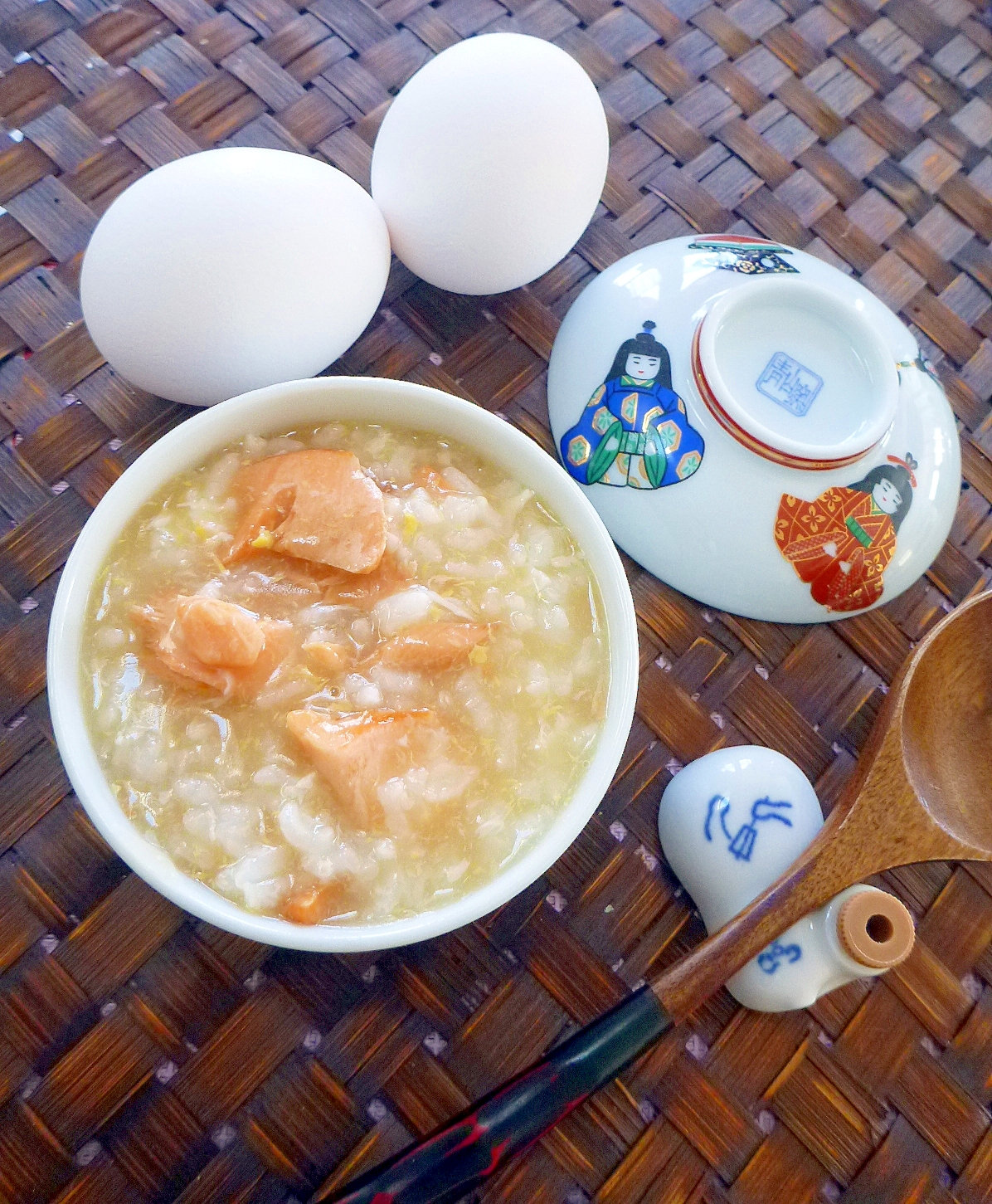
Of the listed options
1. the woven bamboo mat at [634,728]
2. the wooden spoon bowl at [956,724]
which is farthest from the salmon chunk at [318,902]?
the wooden spoon bowl at [956,724]

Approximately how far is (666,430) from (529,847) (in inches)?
16.6

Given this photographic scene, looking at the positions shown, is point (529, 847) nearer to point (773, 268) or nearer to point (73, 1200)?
point (73, 1200)

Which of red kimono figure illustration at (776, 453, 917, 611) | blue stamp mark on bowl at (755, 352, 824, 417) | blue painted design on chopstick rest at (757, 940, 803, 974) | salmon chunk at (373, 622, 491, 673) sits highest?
blue stamp mark on bowl at (755, 352, 824, 417)

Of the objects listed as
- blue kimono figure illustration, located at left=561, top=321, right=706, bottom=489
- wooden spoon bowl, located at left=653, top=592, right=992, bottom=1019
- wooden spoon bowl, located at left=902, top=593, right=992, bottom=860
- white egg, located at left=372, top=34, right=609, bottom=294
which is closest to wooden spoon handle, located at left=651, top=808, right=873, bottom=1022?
wooden spoon bowl, located at left=653, top=592, right=992, bottom=1019

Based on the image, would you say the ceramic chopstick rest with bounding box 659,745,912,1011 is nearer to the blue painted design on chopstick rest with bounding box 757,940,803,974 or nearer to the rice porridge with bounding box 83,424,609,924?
the blue painted design on chopstick rest with bounding box 757,940,803,974

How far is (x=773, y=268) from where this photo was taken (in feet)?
3.07

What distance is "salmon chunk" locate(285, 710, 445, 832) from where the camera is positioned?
69 cm

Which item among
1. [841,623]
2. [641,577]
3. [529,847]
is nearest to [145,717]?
[529,847]

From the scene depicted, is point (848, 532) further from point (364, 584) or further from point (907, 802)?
point (364, 584)

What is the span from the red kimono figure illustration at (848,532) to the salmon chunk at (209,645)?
1.63ft

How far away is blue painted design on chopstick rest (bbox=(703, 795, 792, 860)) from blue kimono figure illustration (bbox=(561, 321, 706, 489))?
30 cm

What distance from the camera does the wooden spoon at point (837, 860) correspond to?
27.2 inches

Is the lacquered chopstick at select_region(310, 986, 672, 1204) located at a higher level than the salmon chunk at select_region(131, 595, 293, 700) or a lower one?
lower

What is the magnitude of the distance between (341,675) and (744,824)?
0.39m
